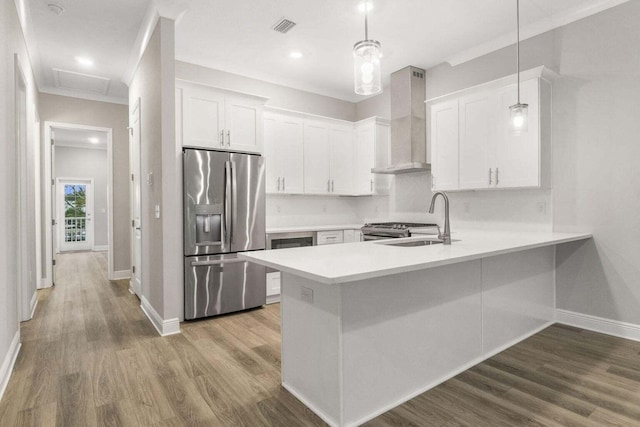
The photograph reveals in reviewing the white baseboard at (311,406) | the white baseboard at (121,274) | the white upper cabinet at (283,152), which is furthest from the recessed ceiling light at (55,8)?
the white baseboard at (121,274)

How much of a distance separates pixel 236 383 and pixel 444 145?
10.7ft

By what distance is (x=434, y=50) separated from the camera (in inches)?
163

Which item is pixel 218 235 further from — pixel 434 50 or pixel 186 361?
pixel 434 50

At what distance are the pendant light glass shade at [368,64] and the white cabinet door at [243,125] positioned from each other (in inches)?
82.7

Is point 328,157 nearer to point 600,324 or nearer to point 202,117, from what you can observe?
point 202,117

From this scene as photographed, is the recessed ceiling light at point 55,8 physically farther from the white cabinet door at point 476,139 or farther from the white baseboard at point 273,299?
the white cabinet door at point 476,139

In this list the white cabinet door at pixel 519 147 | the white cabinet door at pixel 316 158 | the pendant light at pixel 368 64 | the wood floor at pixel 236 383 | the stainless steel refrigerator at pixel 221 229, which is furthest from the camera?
the white cabinet door at pixel 316 158

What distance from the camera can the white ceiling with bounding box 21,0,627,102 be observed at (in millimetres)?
3205

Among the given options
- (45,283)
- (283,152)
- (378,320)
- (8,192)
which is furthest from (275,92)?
(45,283)

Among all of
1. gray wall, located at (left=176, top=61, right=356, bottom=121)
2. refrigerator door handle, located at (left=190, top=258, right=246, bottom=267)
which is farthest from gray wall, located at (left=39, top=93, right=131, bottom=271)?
refrigerator door handle, located at (left=190, top=258, right=246, bottom=267)

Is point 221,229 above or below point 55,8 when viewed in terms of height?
below

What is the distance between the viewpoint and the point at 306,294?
1998 millimetres

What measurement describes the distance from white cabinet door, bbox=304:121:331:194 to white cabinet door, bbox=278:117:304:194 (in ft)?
0.27

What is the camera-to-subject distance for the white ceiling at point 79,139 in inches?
308
